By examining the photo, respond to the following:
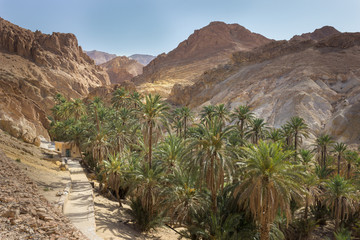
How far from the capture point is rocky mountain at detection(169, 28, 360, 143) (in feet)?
166

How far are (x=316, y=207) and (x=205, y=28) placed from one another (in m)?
145

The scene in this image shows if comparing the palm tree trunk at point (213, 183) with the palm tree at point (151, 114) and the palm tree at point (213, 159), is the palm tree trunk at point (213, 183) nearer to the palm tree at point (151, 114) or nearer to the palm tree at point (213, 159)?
the palm tree at point (213, 159)

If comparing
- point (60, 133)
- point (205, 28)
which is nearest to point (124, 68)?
point (205, 28)

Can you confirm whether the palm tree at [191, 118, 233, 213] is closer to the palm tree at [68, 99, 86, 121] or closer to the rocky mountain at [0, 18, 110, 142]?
the rocky mountain at [0, 18, 110, 142]

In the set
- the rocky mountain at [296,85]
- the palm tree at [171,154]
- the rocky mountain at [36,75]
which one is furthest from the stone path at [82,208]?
the rocky mountain at [296,85]

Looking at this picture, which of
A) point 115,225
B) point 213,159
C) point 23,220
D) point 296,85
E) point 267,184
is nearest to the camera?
point 23,220

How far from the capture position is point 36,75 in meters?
85.2

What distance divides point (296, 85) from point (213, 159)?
5346 centimetres

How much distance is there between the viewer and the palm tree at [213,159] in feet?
50.6

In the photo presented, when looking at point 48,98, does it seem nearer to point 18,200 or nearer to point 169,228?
point 169,228

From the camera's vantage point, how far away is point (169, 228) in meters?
22.0

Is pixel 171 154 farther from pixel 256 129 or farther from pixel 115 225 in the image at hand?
pixel 256 129

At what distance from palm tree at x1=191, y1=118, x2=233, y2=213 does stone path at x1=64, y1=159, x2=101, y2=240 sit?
7417mm

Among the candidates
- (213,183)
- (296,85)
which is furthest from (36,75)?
(213,183)
